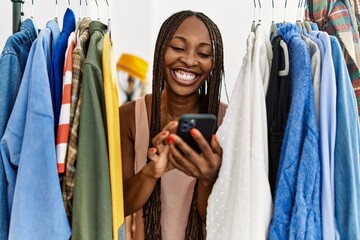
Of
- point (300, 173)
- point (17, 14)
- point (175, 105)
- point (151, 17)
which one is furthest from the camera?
point (151, 17)

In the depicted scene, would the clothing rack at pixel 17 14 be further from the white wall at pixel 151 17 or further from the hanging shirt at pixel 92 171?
the hanging shirt at pixel 92 171

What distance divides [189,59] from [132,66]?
3.63ft

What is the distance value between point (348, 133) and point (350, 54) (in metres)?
0.37

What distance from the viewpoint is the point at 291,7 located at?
1.48 meters

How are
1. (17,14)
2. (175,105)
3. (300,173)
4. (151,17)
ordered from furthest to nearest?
(151,17)
(175,105)
(17,14)
(300,173)

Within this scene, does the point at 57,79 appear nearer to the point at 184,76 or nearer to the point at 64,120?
the point at 64,120

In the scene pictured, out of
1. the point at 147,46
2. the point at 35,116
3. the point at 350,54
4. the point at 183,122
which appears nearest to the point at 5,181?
the point at 35,116

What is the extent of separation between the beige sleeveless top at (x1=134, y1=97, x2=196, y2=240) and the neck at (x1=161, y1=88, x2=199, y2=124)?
0.08 m

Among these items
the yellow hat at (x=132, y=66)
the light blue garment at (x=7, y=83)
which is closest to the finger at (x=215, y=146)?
the light blue garment at (x=7, y=83)

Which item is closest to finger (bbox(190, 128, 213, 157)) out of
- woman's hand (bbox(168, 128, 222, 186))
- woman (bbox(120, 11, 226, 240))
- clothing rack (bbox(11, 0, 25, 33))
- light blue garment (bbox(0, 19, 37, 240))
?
woman's hand (bbox(168, 128, 222, 186))

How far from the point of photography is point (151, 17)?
188 cm

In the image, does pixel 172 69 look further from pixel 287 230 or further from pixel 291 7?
pixel 291 7

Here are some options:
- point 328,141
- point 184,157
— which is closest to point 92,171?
point 184,157

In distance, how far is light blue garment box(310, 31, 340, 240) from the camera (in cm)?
63
